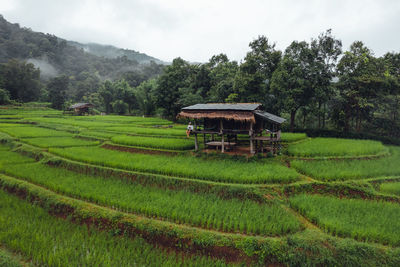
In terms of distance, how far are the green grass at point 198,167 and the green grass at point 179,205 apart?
1.12 meters

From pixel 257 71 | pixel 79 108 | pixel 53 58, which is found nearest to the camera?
pixel 257 71

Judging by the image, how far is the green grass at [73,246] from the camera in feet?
15.0

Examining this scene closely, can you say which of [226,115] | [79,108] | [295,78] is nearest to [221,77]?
[295,78]

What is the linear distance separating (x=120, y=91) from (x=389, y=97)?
4627cm

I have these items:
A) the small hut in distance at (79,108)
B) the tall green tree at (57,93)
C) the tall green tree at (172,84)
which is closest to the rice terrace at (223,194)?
the tall green tree at (172,84)

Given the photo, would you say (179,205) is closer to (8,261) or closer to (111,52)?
(8,261)

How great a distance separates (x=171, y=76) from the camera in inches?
1191

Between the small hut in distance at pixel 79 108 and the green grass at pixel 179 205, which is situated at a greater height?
the small hut in distance at pixel 79 108

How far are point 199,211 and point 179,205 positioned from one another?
28.9 inches

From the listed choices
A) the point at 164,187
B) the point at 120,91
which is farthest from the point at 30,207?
the point at 120,91

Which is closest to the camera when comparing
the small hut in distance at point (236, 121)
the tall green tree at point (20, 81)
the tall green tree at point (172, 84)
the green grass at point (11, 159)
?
the green grass at point (11, 159)

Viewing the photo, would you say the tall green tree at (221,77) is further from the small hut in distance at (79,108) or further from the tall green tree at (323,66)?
the small hut in distance at (79,108)

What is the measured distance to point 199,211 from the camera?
6371 mm

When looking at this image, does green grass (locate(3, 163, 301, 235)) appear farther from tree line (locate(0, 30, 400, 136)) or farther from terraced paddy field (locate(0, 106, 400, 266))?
tree line (locate(0, 30, 400, 136))
